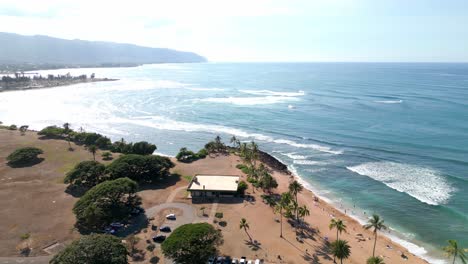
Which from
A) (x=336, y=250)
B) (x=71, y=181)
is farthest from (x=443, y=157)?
(x=71, y=181)

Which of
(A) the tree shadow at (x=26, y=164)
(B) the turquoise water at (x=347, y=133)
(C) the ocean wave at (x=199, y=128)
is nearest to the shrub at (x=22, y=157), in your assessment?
(A) the tree shadow at (x=26, y=164)

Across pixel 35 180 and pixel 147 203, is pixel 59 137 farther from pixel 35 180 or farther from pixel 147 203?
pixel 147 203

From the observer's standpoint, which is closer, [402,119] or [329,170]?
[329,170]

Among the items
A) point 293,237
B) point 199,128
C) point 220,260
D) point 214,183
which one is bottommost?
point 293,237

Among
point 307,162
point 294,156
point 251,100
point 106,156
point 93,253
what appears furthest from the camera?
point 251,100

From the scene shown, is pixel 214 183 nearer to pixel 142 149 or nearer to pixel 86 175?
pixel 86 175

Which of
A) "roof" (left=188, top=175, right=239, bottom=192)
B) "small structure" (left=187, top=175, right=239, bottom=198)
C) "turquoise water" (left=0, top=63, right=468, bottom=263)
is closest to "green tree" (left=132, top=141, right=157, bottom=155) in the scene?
"turquoise water" (left=0, top=63, right=468, bottom=263)

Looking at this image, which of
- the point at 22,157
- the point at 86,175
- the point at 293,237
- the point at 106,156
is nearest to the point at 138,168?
the point at 86,175
